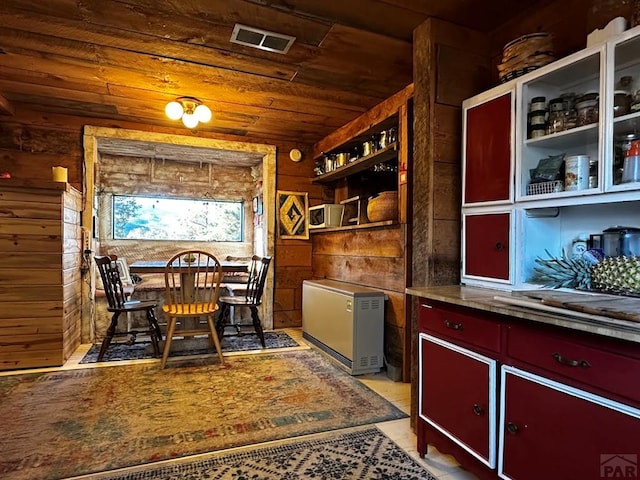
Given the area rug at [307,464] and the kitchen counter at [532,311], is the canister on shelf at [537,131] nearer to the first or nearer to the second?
the kitchen counter at [532,311]

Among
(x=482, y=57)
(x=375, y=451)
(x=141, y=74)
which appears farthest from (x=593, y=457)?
(x=141, y=74)

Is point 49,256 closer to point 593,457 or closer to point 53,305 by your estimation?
point 53,305

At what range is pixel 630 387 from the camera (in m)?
1.02

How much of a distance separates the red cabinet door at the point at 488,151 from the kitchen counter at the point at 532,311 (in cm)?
49

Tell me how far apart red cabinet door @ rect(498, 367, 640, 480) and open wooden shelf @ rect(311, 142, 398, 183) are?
2.12 metres

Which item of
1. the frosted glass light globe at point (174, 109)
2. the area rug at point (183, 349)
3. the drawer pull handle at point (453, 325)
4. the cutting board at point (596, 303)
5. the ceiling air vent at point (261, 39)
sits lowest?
the area rug at point (183, 349)

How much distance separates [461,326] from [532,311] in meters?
0.37

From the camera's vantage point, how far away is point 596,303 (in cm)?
126

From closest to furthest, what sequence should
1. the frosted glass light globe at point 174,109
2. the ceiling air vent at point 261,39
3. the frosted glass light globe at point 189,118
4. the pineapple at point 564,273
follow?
the pineapple at point 564,273 < the ceiling air vent at point 261,39 < the frosted glass light globe at point 174,109 < the frosted glass light globe at point 189,118

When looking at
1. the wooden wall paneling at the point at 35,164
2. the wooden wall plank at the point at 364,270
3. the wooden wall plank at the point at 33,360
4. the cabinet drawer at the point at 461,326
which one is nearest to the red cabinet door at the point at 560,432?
the cabinet drawer at the point at 461,326

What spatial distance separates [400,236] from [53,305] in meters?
2.89

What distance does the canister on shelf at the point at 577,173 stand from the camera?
5.03ft

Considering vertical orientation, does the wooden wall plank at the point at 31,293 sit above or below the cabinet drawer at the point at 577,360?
below

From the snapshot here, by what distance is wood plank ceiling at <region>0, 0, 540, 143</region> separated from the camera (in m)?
2.05
